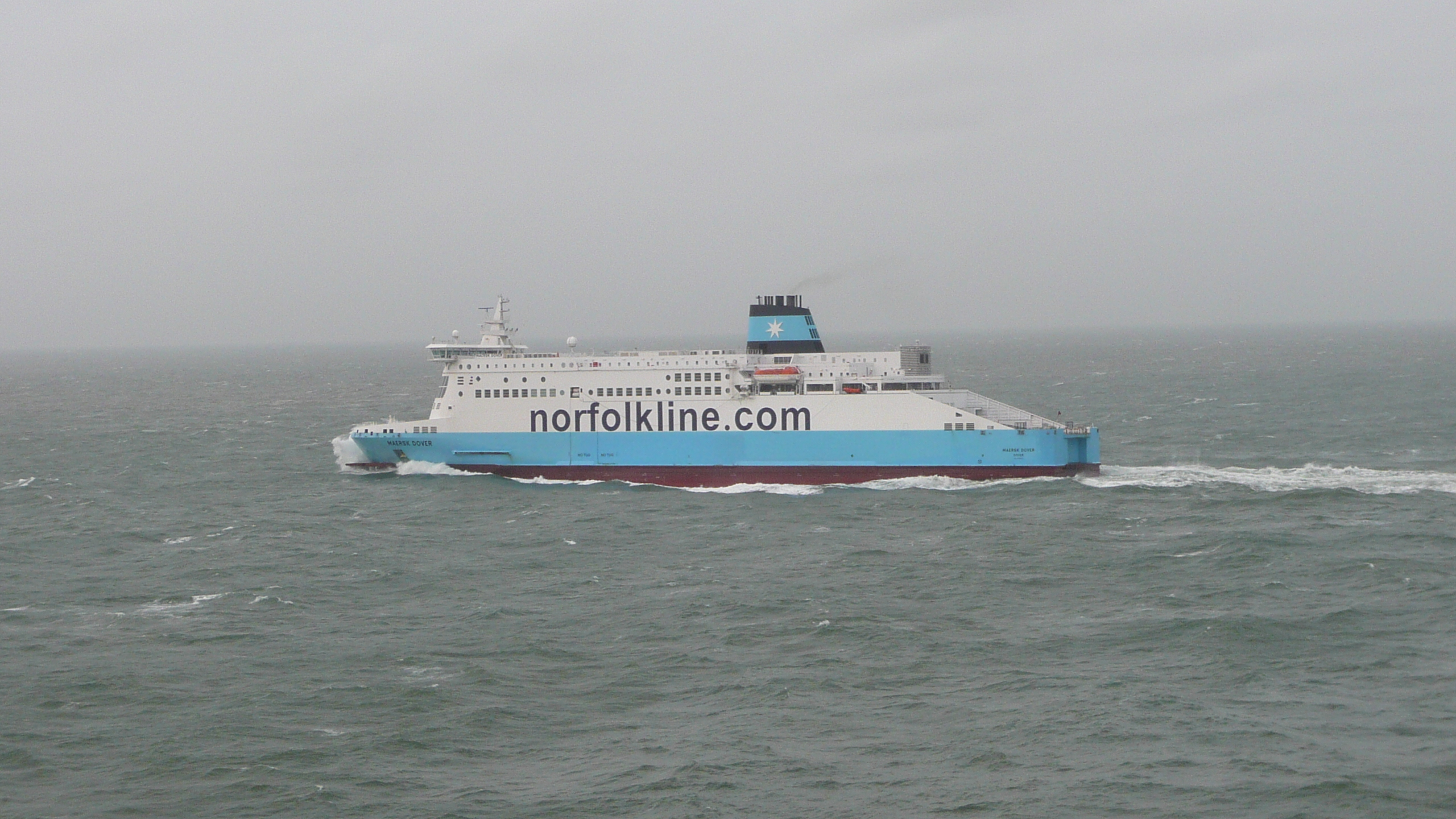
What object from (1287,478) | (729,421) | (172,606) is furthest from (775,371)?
(172,606)

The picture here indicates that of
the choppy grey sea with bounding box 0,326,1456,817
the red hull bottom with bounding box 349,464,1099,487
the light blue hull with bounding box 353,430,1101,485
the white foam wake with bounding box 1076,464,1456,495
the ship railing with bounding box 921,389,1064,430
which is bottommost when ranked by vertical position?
the choppy grey sea with bounding box 0,326,1456,817

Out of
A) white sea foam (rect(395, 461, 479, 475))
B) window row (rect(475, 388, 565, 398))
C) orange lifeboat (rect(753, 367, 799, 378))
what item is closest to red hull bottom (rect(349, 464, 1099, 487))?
white sea foam (rect(395, 461, 479, 475))

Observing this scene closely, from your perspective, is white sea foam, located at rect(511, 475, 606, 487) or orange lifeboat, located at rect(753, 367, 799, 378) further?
orange lifeboat, located at rect(753, 367, 799, 378)

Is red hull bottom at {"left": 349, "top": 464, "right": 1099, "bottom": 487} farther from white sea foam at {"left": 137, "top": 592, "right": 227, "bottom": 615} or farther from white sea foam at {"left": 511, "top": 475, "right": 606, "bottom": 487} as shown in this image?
white sea foam at {"left": 137, "top": 592, "right": 227, "bottom": 615}

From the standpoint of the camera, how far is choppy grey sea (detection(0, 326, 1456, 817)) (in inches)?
824

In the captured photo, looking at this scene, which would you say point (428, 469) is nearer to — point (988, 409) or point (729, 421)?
point (729, 421)

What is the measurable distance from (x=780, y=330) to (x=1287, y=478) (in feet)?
69.1

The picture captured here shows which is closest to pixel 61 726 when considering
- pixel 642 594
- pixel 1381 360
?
pixel 642 594

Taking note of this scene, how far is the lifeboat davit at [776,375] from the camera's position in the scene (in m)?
50.4

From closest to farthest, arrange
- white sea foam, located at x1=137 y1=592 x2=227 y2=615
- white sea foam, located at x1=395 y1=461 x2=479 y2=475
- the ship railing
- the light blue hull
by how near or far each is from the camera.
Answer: white sea foam, located at x1=137 y1=592 x2=227 y2=615
the light blue hull
the ship railing
white sea foam, located at x1=395 y1=461 x2=479 y2=475

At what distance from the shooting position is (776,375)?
50.6 m

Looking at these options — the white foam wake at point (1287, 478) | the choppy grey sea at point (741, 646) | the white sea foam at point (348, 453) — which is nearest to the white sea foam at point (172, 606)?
A: the choppy grey sea at point (741, 646)

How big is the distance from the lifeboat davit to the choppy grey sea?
455 cm

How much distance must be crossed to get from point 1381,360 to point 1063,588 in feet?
378
